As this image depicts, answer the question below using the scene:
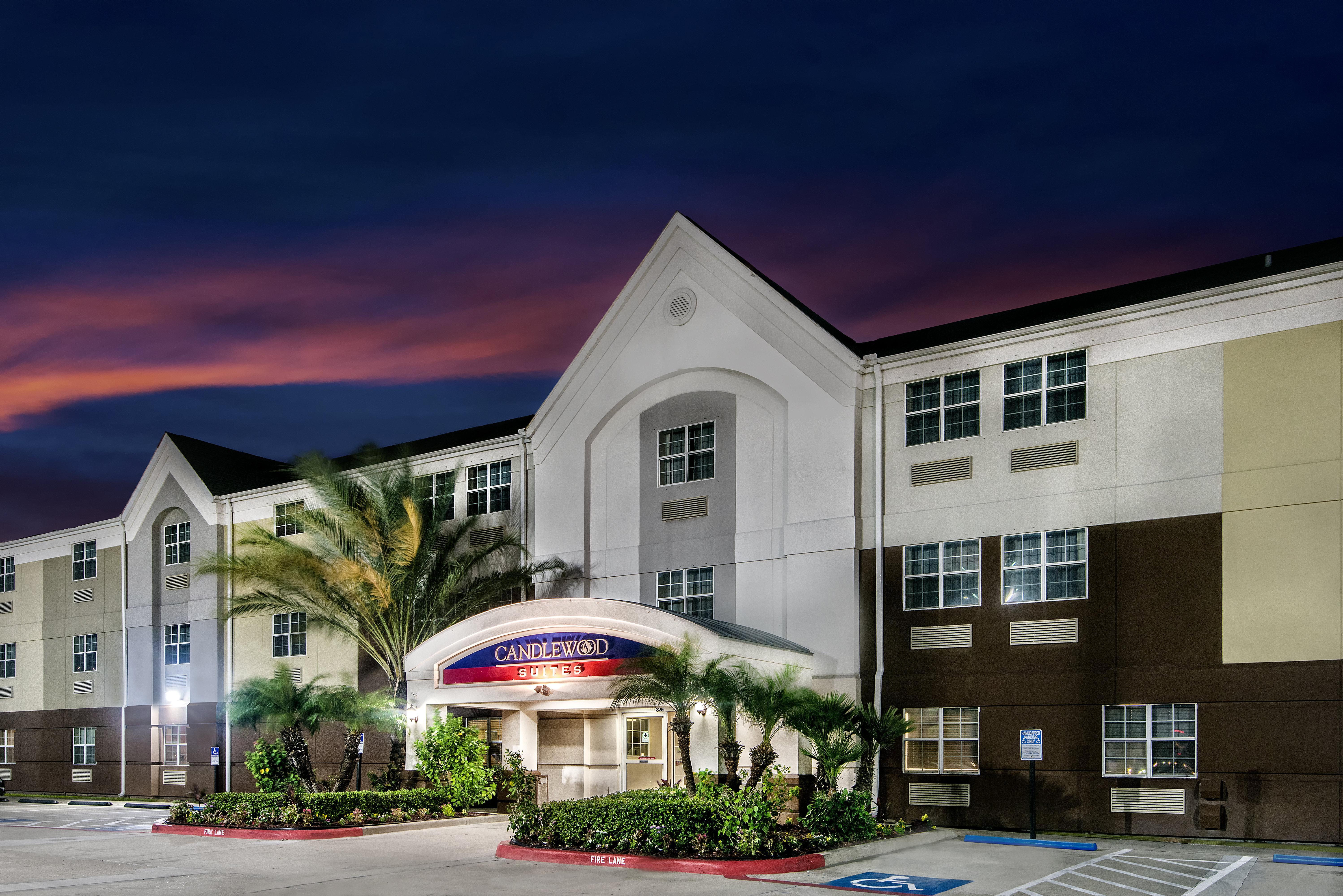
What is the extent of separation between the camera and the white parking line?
16.9m

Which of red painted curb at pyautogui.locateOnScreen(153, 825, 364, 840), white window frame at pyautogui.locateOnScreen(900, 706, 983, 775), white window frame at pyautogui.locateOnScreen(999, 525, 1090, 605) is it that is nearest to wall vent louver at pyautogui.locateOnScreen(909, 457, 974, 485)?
white window frame at pyautogui.locateOnScreen(999, 525, 1090, 605)

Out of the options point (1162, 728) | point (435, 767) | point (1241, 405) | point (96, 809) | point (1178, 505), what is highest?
point (1241, 405)

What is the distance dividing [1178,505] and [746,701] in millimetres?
9118

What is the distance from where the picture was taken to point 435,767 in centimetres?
2908

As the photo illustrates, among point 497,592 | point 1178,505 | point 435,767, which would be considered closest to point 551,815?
point 435,767

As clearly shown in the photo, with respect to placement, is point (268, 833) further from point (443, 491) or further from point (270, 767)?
point (443, 491)

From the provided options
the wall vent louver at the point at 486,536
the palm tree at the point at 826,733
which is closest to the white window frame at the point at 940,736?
the palm tree at the point at 826,733

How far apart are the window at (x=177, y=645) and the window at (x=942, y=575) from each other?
25893mm

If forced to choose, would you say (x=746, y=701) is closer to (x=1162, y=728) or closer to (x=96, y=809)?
(x=1162, y=728)

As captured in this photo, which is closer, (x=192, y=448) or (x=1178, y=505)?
(x=1178, y=505)

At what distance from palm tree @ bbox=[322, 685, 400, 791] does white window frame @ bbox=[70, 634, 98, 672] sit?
19220 millimetres

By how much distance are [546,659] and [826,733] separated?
676 centimetres

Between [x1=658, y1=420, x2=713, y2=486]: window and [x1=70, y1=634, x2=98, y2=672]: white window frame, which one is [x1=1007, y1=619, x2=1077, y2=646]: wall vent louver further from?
[x1=70, y1=634, x2=98, y2=672]: white window frame

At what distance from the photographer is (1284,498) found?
2248 cm
